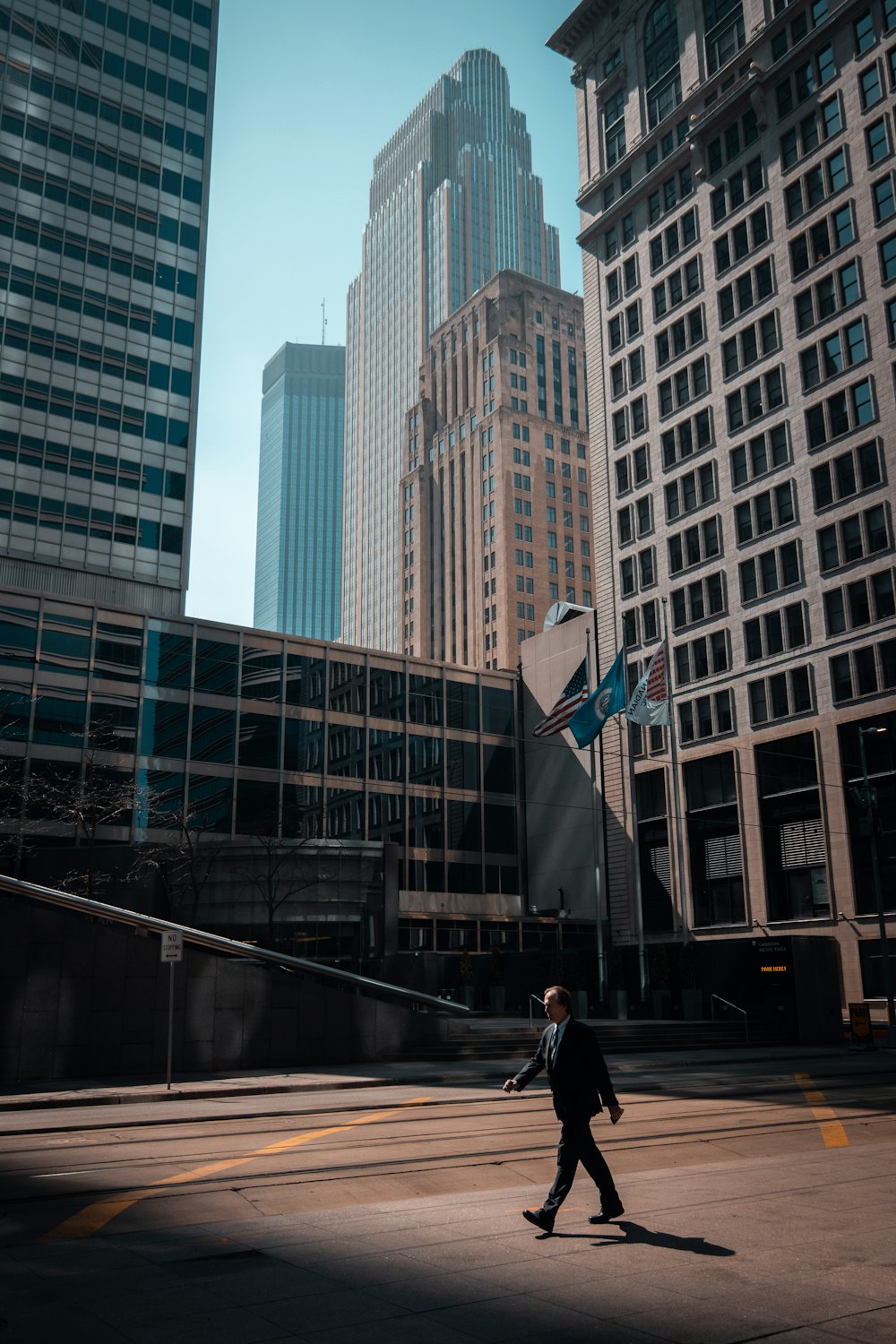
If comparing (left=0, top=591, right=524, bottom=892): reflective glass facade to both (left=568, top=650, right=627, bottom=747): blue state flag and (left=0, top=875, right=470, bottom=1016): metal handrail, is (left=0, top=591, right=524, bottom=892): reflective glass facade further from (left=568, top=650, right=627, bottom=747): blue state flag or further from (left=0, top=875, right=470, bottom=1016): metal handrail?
(left=0, top=875, right=470, bottom=1016): metal handrail

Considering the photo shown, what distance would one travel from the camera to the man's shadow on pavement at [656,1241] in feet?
25.5

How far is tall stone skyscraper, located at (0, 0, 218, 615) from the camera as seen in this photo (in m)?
73.7

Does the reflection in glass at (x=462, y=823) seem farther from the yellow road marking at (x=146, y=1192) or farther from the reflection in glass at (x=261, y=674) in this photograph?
the yellow road marking at (x=146, y=1192)

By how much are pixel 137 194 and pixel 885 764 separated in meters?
67.6

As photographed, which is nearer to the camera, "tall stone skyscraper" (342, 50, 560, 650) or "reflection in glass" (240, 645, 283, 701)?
"reflection in glass" (240, 645, 283, 701)

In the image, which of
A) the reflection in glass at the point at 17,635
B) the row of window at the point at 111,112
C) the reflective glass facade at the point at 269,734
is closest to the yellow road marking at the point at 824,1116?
the reflective glass facade at the point at 269,734

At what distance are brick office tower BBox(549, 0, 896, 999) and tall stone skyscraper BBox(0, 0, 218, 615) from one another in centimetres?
3118

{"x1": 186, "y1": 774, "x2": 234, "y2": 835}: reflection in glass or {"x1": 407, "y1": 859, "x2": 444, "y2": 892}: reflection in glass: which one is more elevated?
{"x1": 186, "y1": 774, "x2": 234, "y2": 835}: reflection in glass

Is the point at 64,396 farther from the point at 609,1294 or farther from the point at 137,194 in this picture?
the point at 609,1294

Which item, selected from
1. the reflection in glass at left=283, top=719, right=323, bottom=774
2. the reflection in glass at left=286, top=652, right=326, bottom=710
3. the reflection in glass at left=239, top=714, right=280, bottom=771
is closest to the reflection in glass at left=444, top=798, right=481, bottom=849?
the reflection in glass at left=283, top=719, right=323, bottom=774

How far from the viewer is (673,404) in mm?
67938

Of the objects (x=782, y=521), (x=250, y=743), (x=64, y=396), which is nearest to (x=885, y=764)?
(x=782, y=521)

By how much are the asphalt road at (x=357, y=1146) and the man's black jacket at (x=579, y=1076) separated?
106 cm

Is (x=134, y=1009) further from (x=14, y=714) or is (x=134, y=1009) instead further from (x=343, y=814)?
(x=343, y=814)
